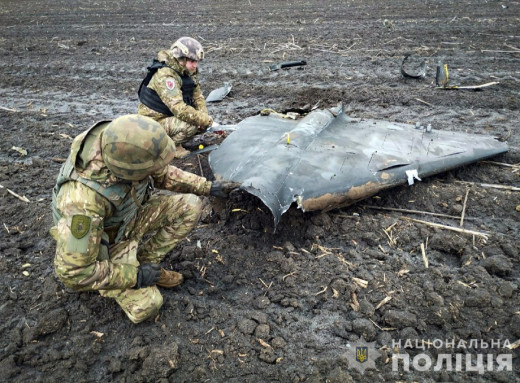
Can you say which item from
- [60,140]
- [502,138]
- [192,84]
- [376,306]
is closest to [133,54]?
[60,140]

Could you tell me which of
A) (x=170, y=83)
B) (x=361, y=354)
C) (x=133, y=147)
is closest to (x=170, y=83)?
(x=170, y=83)

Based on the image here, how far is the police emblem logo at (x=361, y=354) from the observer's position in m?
2.59

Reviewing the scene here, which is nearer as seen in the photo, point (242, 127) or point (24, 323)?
point (24, 323)

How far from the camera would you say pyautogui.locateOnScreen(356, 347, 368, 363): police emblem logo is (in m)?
2.59

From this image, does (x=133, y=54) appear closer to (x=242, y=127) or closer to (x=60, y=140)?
(x=60, y=140)

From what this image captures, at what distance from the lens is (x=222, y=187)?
331 cm

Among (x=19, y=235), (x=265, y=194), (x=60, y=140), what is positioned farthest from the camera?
(x=60, y=140)

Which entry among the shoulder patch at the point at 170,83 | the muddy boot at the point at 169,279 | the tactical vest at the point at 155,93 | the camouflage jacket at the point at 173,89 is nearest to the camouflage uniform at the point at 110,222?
the muddy boot at the point at 169,279

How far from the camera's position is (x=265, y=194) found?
315cm

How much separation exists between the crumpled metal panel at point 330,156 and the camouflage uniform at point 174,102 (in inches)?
24.0

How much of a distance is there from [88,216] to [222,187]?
1187 mm

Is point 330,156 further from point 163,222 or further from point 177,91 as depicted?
point 177,91

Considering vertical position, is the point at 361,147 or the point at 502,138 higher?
the point at 361,147

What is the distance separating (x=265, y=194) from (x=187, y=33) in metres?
9.44
